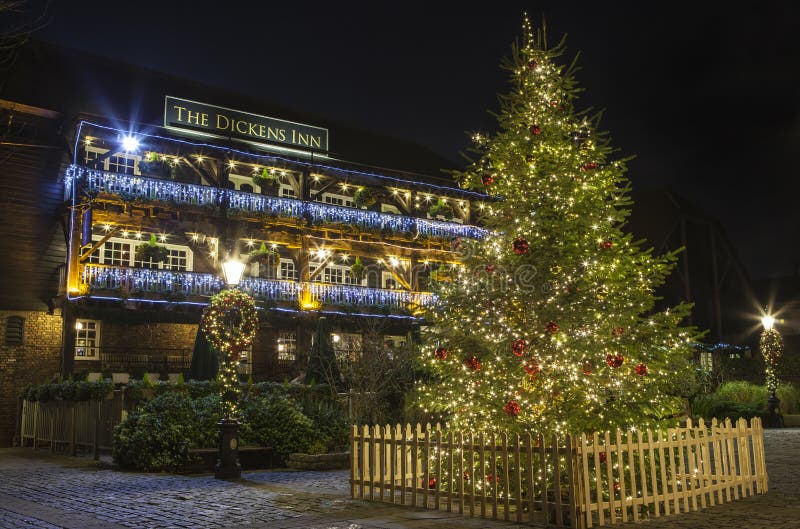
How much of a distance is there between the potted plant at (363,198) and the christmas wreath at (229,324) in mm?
15293

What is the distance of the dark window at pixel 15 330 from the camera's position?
2188cm

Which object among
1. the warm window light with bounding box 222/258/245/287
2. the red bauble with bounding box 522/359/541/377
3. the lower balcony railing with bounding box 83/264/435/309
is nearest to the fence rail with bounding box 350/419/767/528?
the red bauble with bounding box 522/359/541/377

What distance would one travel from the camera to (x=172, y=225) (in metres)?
24.6

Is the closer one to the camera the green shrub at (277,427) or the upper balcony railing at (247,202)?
the green shrub at (277,427)

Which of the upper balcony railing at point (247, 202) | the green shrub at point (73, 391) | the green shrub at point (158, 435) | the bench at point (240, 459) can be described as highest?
the upper balcony railing at point (247, 202)

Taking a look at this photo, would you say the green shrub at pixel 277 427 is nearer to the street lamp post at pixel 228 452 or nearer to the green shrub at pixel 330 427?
the green shrub at pixel 330 427

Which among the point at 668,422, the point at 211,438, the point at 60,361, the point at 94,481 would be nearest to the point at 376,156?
the point at 60,361

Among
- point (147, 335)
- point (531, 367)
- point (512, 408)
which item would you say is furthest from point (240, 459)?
point (147, 335)

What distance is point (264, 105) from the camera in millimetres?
32625

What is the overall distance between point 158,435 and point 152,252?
34.2 ft

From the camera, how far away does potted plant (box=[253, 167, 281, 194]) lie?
2647cm

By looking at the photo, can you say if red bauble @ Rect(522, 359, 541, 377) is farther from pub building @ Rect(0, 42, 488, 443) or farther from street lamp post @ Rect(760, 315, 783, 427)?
street lamp post @ Rect(760, 315, 783, 427)

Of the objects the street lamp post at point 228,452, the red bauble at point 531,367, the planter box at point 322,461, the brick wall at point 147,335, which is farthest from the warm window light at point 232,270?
the brick wall at point 147,335

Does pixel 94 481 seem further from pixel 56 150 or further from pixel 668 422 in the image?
pixel 56 150
